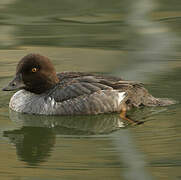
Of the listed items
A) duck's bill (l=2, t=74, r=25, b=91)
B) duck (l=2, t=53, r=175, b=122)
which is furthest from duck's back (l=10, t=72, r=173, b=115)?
duck's bill (l=2, t=74, r=25, b=91)

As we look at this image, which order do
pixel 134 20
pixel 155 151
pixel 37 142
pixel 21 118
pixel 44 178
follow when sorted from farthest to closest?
pixel 134 20 → pixel 21 118 → pixel 37 142 → pixel 155 151 → pixel 44 178

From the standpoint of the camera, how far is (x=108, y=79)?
10273 mm

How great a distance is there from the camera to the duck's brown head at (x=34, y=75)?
10.1m

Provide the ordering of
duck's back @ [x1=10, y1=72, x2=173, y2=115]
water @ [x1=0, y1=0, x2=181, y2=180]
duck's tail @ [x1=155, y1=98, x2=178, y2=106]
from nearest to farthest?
water @ [x1=0, y1=0, x2=181, y2=180]
duck's back @ [x1=10, y1=72, x2=173, y2=115]
duck's tail @ [x1=155, y1=98, x2=178, y2=106]

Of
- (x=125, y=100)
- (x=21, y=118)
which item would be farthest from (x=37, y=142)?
(x=125, y=100)

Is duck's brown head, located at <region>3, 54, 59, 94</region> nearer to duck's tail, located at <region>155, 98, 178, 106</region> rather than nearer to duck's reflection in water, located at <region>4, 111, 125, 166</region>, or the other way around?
duck's reflection in water, located at <region>4, 111, 125, 166</region>

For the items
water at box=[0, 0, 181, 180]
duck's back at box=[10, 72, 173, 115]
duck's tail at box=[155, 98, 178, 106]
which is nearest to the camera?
water at box=[0, 0, 181, 180]

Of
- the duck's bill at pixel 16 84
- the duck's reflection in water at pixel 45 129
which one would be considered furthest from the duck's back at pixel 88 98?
the duck's bill at pixel 16 84

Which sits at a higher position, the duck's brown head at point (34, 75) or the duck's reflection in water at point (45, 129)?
the duck's brown head at point (34, 75)

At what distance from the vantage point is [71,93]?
10000 millimetres

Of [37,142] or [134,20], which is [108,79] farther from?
[134,20]

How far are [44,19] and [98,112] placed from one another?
608cm

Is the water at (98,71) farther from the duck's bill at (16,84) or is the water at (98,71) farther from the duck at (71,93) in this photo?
the duck's bill at (16,84)

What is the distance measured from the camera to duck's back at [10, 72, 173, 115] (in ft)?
32.8
